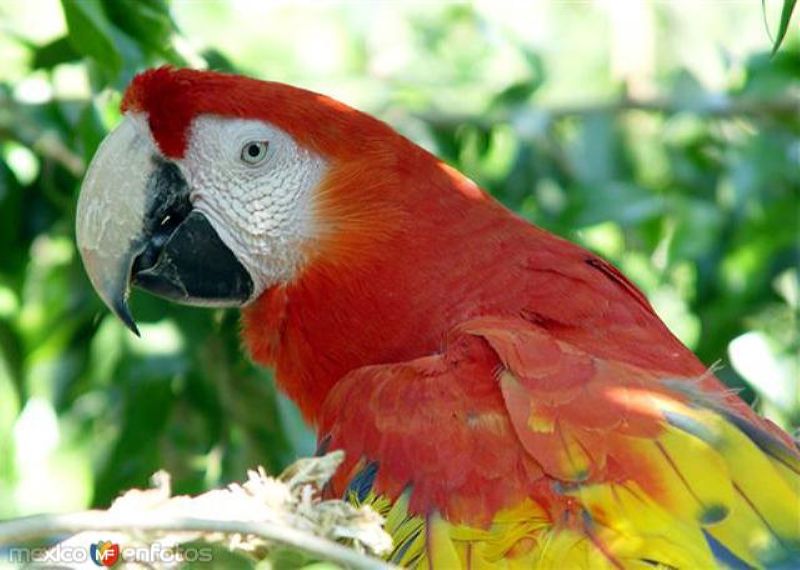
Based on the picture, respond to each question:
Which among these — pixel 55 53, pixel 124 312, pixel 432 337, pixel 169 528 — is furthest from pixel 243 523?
pixel 55 53

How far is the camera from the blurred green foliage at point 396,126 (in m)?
2.54

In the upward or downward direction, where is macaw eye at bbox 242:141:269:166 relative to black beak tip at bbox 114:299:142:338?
upward

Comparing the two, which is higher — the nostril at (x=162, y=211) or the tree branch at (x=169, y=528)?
Result: the nostril at (x=162, y=211)

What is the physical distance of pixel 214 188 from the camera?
224cm

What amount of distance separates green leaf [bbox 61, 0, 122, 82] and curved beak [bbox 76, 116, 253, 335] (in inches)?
9.0

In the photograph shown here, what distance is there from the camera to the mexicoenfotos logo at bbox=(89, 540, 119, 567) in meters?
1.21

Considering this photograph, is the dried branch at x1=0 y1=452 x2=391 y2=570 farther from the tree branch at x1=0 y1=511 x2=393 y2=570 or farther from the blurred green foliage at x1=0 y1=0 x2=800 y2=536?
the blurred green foliage at x1=0 y1=0 x2=800 y2=536

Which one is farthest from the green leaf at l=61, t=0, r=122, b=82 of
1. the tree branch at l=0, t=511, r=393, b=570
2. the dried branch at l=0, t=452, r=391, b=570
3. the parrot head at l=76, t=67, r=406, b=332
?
the tree branch at l=0, t=511, r=393, b=570

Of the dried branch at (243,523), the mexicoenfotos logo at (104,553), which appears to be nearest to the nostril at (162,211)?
the dried branch at (243,523)

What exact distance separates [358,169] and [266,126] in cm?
16

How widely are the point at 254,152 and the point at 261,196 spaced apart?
7 cm

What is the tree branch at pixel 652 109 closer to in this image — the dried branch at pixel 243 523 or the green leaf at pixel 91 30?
the green leaf at pixel 91 30

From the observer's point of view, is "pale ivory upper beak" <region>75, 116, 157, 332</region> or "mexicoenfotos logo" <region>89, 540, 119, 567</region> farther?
"pale ivory upper beak" <region>75, 116, 157, 332</region>

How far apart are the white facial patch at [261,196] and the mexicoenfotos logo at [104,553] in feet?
3.47
